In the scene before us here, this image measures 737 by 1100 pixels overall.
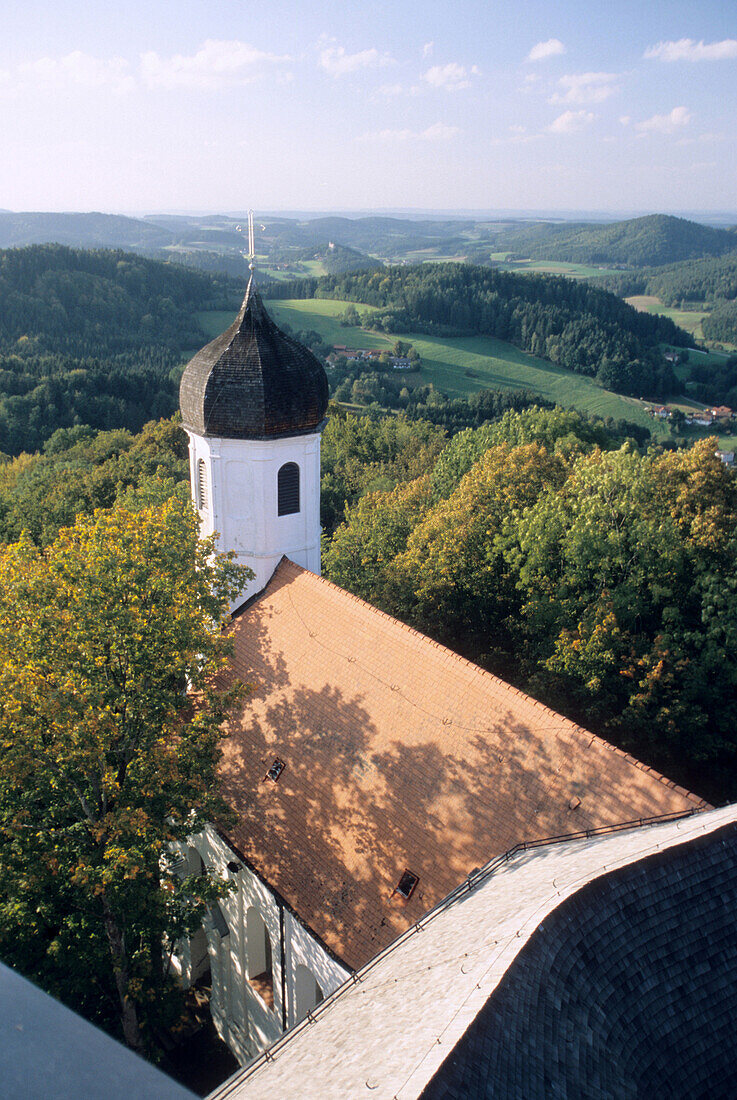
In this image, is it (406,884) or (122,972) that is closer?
(406,884)

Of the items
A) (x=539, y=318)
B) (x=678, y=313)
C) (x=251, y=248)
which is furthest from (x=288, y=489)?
(x=678, y=313)

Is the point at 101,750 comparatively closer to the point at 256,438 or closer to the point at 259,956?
the point at 259,956

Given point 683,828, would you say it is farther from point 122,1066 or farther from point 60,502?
point 60,502

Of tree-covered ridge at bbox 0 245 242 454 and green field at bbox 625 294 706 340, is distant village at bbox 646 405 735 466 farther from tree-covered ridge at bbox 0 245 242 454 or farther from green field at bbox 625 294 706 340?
green field at bbox 625 294 706 340

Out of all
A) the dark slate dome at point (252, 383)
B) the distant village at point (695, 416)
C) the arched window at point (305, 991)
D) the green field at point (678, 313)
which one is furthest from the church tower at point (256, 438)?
the green field at point (678, 313)

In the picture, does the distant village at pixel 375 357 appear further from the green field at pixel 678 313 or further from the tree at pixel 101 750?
the tree at pixel 101 750

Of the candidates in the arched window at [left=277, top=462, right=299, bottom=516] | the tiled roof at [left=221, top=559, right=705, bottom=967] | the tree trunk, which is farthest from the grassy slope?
the tree trunk
